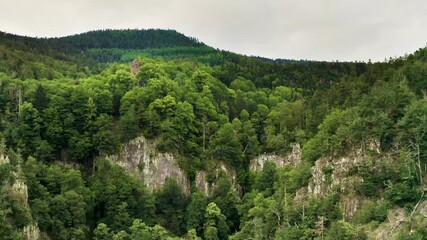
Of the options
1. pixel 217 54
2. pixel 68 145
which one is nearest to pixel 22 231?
pixel 68 145

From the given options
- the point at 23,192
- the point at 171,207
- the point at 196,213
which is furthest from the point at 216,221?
the point at 23,192

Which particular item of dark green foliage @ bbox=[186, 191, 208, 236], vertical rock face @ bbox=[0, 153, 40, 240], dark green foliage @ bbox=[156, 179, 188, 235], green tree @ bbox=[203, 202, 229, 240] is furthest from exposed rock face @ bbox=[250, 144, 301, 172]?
vertical rock face @ bbox=[0, 153, 40, 240]

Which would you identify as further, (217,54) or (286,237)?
(217,54)

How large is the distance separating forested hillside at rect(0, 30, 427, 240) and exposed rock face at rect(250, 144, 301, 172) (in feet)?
4.14

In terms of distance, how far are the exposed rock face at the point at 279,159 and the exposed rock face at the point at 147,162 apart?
16.8 m

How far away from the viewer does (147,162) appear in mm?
102062

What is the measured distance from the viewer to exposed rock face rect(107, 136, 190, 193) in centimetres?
10181

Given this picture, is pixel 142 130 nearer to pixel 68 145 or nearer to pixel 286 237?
pixel 68 145

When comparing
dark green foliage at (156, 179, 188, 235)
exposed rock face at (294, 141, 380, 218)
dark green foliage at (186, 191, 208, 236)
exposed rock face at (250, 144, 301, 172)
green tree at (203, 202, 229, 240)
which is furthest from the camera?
exposed rock face at (250, 144, 301, 172)

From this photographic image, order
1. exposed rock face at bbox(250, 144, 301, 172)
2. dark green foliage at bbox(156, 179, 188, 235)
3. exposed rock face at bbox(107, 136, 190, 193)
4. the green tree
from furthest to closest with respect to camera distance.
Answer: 1. exposed rock face at bbox(250, 144, 301, 172)
2. exposed rock face at bbox(107, 136, 190, 193)
3. dark green foliage at bbox(156, 179, 188, 235)
4. the green tree

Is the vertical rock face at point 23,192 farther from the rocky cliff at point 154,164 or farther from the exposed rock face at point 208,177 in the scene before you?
the exposed rock face at point 208,177

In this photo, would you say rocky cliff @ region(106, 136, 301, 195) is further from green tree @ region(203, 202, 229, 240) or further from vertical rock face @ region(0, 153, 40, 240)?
vertical rock face @ region(0, 153, 40, 240)

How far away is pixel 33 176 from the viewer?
271 feet

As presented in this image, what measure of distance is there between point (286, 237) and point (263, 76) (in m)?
88.7
